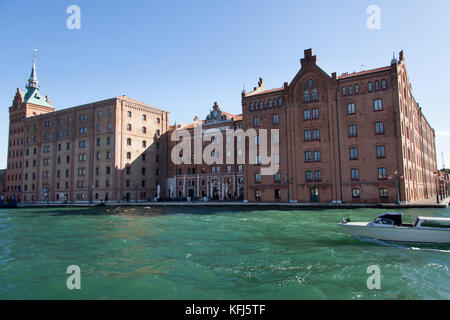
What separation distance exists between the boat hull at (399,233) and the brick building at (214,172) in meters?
42.3

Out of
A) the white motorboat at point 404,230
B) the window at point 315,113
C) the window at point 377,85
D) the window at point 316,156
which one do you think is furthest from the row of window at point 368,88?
the white motorboat at point 404,230

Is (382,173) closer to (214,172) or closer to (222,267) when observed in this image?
(214,172)

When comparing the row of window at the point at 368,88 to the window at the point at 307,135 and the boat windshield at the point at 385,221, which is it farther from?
the boat windshield at the point at 385,221

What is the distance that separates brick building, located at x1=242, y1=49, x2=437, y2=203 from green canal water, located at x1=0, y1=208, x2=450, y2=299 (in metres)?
25.8

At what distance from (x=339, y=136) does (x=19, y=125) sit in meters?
73.7

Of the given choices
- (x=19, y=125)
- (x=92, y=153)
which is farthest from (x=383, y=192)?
(x=19, y=125)

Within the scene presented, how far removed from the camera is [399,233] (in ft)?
49.0

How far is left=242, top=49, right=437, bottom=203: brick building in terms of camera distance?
40.1 metres

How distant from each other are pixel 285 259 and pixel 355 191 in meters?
32.6

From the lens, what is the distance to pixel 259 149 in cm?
5025

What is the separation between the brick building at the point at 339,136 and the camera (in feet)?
132

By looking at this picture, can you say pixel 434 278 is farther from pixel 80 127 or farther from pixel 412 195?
pixel 80 127
